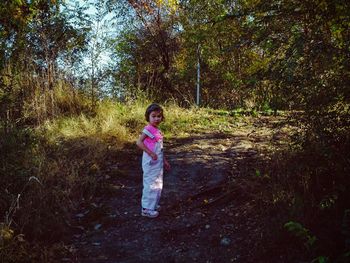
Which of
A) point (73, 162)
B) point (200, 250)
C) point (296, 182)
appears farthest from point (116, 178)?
point (296, 182)

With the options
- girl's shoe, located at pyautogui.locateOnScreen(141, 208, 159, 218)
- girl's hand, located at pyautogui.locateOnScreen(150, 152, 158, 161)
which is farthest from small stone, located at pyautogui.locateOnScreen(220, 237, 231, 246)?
girl's hand, located at pyautogui.locateOnScreen(150, 152, 158, 161)

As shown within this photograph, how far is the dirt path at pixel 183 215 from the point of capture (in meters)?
3.88

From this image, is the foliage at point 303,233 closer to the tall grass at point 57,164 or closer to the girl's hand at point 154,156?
the girl's hand at point 154,156

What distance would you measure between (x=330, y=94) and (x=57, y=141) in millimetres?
4784

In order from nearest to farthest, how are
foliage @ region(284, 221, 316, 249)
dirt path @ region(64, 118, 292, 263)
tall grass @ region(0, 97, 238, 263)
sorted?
foliage @ region(284, 221, 316, 249), dirt path @ region(64, 118, 292, 263), tall grass @ region(0, 97, 238, 263)

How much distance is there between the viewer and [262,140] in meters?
Answer: 7.11

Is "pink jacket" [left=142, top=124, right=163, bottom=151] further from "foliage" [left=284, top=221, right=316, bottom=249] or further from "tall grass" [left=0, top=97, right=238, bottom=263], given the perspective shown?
"foliage" [left=284, top=221, right=316, bottom=249]

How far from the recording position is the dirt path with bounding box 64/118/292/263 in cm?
388

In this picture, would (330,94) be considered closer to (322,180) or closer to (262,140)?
(322,180)

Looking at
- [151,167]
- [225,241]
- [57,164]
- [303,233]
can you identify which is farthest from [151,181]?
[303,233]

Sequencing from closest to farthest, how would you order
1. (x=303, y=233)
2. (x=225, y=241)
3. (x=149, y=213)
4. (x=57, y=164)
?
(x=303, y=233) → (x=225, y=241) → (x=149, y=213) → (x=57, y=164)

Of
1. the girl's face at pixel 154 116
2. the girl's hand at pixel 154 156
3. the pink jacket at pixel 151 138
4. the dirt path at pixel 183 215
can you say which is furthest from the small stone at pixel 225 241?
the girl's face at pixel 154 116

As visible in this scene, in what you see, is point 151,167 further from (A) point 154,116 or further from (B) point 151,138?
(A) point 154,116

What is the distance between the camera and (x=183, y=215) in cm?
466
